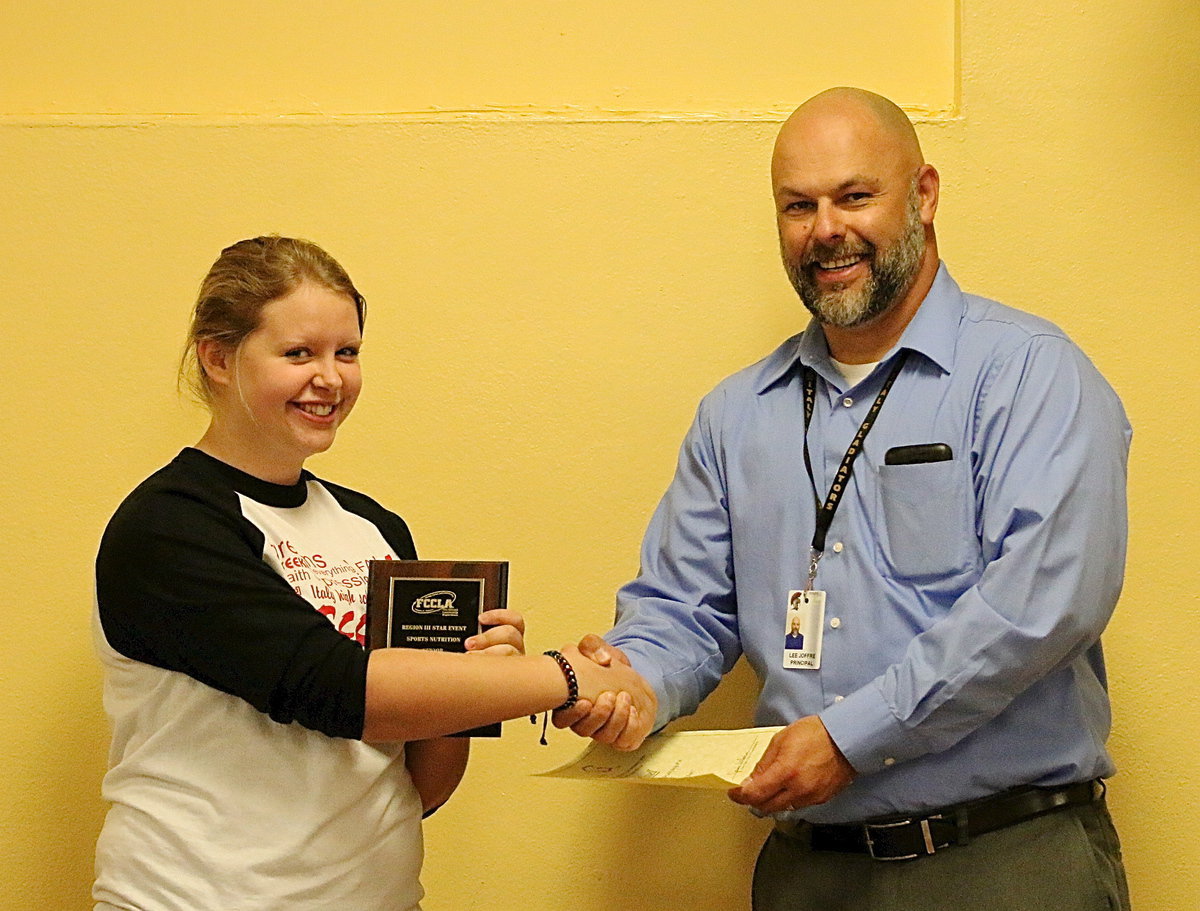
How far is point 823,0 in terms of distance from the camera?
2.80m

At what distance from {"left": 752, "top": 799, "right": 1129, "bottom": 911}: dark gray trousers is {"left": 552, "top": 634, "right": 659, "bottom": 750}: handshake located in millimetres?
431

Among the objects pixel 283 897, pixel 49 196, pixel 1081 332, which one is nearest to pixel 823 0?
pixel 1081 332

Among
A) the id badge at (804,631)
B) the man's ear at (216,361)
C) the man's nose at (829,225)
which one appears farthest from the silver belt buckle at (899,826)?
the man's ear at (216,361)

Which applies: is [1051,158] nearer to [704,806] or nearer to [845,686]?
[845,686]

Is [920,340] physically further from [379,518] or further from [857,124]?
[379,518]

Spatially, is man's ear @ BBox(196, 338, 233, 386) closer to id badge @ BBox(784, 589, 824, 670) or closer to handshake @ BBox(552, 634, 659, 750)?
handshake @ BBox(552, 634, 659, 750)

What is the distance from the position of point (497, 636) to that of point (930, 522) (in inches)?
28.6

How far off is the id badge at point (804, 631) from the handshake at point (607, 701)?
9.7 inches

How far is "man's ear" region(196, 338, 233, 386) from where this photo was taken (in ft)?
6.16

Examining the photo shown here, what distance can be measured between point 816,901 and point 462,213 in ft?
4.89

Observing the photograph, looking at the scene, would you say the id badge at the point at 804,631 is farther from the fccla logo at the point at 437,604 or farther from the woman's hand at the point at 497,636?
the fccla logo at the point at 437,604

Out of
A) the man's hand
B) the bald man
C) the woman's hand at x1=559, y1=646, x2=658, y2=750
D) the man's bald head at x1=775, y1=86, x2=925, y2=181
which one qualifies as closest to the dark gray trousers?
the bald man

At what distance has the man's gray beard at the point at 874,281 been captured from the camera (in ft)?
7.48

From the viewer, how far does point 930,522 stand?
6.95ft
